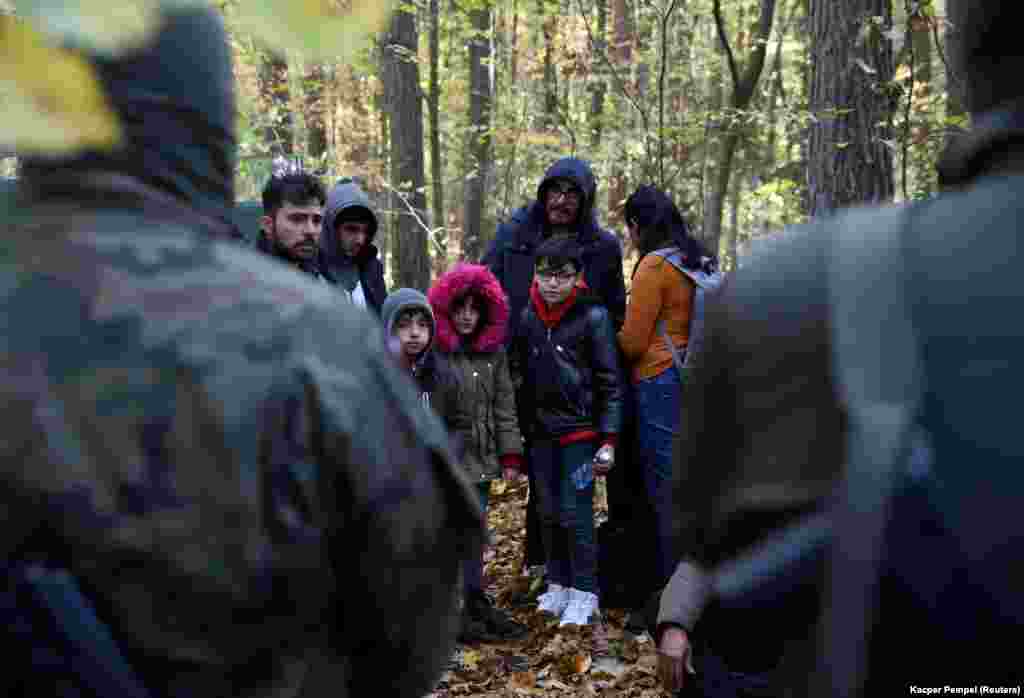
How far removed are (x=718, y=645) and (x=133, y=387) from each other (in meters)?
1.07

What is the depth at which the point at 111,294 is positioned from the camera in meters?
1.46

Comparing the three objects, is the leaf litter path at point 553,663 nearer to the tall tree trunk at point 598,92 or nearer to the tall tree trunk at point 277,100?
the tall tree trunk at point 598,92

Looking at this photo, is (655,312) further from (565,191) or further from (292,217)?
(292,217)

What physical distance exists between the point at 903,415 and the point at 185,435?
103cm

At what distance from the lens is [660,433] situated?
5.59 m

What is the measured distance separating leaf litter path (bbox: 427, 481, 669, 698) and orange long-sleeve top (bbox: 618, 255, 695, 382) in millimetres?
1541

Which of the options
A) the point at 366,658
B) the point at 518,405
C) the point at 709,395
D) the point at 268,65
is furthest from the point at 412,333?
the point at 268,65

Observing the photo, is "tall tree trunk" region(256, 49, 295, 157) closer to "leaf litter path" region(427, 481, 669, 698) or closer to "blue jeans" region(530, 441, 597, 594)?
"blue jeans" region(530, 441, 597, 594)

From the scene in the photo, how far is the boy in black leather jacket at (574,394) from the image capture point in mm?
5574

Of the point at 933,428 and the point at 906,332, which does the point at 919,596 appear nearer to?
the point at 933,428

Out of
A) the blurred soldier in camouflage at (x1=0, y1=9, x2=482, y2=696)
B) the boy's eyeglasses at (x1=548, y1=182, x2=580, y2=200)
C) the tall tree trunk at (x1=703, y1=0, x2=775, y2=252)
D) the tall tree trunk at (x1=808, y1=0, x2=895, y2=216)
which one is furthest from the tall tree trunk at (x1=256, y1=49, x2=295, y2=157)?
the blurred soldier in camouflage at (x1=0, y1=9, x2=482, y2=696)

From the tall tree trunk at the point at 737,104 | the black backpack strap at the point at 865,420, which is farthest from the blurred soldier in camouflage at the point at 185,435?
the tall tree trunk at the point at 737,104

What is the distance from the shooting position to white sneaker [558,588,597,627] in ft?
18.2

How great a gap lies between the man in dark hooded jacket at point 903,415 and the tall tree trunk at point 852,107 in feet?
16.2
